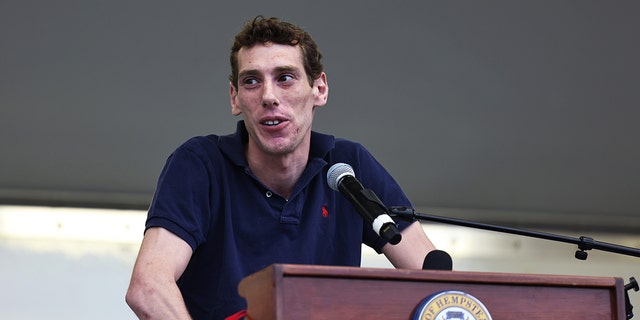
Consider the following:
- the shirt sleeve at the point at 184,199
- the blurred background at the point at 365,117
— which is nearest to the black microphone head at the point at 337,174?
the shirt sleeve at the point at 184,199

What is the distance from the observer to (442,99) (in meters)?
4.14

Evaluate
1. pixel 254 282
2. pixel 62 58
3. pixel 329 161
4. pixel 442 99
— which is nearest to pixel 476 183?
pixel 442 99

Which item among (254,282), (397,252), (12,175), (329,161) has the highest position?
(12,175)

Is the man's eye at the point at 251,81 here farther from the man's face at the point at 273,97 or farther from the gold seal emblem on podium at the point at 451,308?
the gold seal emblem on podium at the point at 451,308

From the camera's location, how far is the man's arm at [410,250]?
230cm

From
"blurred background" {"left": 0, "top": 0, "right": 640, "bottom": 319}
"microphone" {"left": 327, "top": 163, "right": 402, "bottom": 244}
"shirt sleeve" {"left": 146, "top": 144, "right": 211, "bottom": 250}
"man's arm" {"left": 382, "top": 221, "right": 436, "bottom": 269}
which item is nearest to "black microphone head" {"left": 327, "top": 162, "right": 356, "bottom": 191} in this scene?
"microphone" {"left": 327, "top": 163, "right": 402, "bottom": 244}

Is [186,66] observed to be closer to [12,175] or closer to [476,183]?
[12,175]

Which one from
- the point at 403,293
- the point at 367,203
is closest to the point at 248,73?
the point at 367,203

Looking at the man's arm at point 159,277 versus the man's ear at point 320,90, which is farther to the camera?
the man's ear at point 320,90

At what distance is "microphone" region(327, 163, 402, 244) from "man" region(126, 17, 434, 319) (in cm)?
39

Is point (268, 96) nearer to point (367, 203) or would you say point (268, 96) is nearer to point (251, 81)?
point (251, 81)

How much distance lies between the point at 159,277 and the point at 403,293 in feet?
2.15

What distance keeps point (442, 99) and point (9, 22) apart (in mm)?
1816

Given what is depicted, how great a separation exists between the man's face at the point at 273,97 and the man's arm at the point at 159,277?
35 cm
